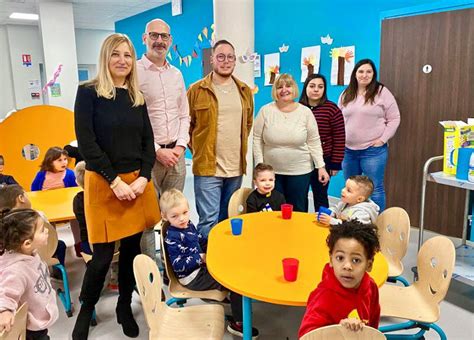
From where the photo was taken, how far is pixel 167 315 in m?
1.86

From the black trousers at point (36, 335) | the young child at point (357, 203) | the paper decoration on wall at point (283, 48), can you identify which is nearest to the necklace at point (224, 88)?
the young child at point (357, 203)

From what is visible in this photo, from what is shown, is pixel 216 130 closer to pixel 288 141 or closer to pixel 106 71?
pixel 288 141

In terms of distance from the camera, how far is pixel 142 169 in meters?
2.19

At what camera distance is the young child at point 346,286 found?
1347mm

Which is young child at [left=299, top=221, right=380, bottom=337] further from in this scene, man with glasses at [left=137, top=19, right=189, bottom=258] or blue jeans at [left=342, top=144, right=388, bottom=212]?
blue jeans at [left=342, top=144, right=388, bottom=212]

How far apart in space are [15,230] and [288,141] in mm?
1840

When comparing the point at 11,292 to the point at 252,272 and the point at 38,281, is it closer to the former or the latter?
the point at 38,281

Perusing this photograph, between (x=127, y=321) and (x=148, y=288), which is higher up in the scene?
(x=148, y=288)

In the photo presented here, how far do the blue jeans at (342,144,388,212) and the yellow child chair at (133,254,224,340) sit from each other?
2.15 meters

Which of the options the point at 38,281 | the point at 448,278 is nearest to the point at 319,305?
the point at 448,278


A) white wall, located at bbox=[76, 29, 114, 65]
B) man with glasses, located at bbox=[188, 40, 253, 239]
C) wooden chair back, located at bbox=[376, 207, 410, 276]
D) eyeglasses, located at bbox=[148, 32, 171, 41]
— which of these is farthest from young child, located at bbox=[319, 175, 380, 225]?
white wall, located at bbox=[76, 29, 114, 65]

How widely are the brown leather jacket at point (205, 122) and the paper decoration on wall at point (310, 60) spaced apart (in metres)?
2.27

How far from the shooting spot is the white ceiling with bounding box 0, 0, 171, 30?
293 inches

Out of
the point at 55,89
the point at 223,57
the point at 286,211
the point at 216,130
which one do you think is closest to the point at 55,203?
the point at 216,130
